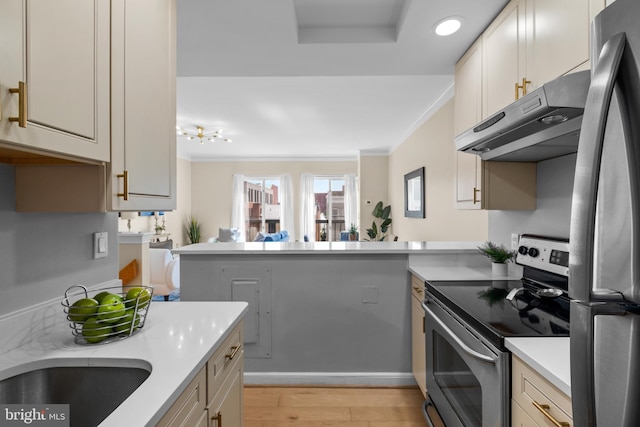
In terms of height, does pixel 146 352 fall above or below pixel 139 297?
below

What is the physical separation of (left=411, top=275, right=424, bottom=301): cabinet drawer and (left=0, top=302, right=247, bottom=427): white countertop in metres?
1.26

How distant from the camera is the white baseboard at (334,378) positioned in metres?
2.44

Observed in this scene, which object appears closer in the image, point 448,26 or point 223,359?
point 223,359

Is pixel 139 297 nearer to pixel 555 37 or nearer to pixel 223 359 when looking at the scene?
pixel 223 359

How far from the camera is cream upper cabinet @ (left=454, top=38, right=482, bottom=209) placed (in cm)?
197

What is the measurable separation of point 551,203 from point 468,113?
2.36ft

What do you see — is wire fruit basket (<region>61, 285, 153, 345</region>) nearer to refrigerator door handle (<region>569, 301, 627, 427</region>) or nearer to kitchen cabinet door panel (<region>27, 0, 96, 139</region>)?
kitchen cabinet door panel (<region>27, 0, 96, 139</region>)

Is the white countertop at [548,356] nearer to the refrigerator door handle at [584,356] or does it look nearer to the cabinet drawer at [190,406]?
the refrigerator door handle at [584,356]

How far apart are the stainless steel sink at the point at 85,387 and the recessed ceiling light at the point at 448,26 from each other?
6.76ft

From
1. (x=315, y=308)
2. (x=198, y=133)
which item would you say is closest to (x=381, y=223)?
(x=198, y=133)

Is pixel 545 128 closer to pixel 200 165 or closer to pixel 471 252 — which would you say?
pixel 471 252
